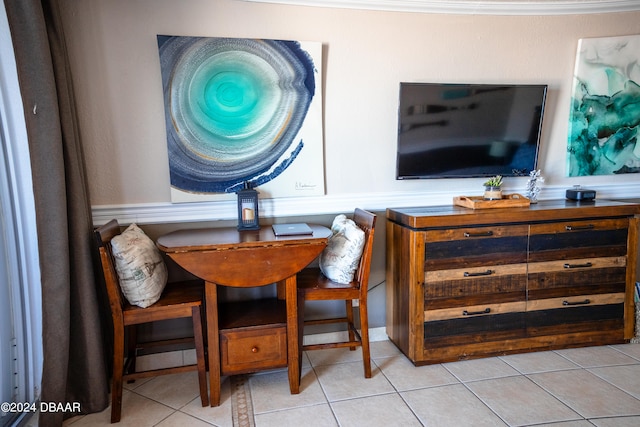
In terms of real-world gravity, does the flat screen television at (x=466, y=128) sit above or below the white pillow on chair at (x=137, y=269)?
above

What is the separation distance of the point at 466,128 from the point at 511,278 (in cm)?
95

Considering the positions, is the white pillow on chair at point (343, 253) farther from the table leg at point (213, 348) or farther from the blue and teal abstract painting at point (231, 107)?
the table leg at point (213, 348)

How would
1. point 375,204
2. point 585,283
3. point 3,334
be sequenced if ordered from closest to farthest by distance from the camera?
1. point 3,334
2. point 585,283
3. point 375,204

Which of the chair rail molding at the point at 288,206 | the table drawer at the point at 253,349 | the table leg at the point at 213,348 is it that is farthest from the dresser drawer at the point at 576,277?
the table leg at the point at 213,348

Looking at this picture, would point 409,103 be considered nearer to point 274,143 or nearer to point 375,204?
point 375,204

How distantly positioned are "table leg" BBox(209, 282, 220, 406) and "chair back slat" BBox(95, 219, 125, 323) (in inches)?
15.9

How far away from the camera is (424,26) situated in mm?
2430

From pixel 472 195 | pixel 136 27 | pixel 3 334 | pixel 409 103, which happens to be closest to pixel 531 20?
pixel 409 103

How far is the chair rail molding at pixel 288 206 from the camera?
2189 mm

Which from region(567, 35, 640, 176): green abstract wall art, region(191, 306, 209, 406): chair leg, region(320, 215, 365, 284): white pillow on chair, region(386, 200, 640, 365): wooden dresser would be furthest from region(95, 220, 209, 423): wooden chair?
region(567, 35, 640, 176): green abstract wall art

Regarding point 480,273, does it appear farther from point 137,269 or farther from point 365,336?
point 137,269

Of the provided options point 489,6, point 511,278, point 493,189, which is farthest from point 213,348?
point 489,6

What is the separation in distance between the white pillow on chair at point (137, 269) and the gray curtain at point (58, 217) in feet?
0.55

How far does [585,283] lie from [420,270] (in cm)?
105
